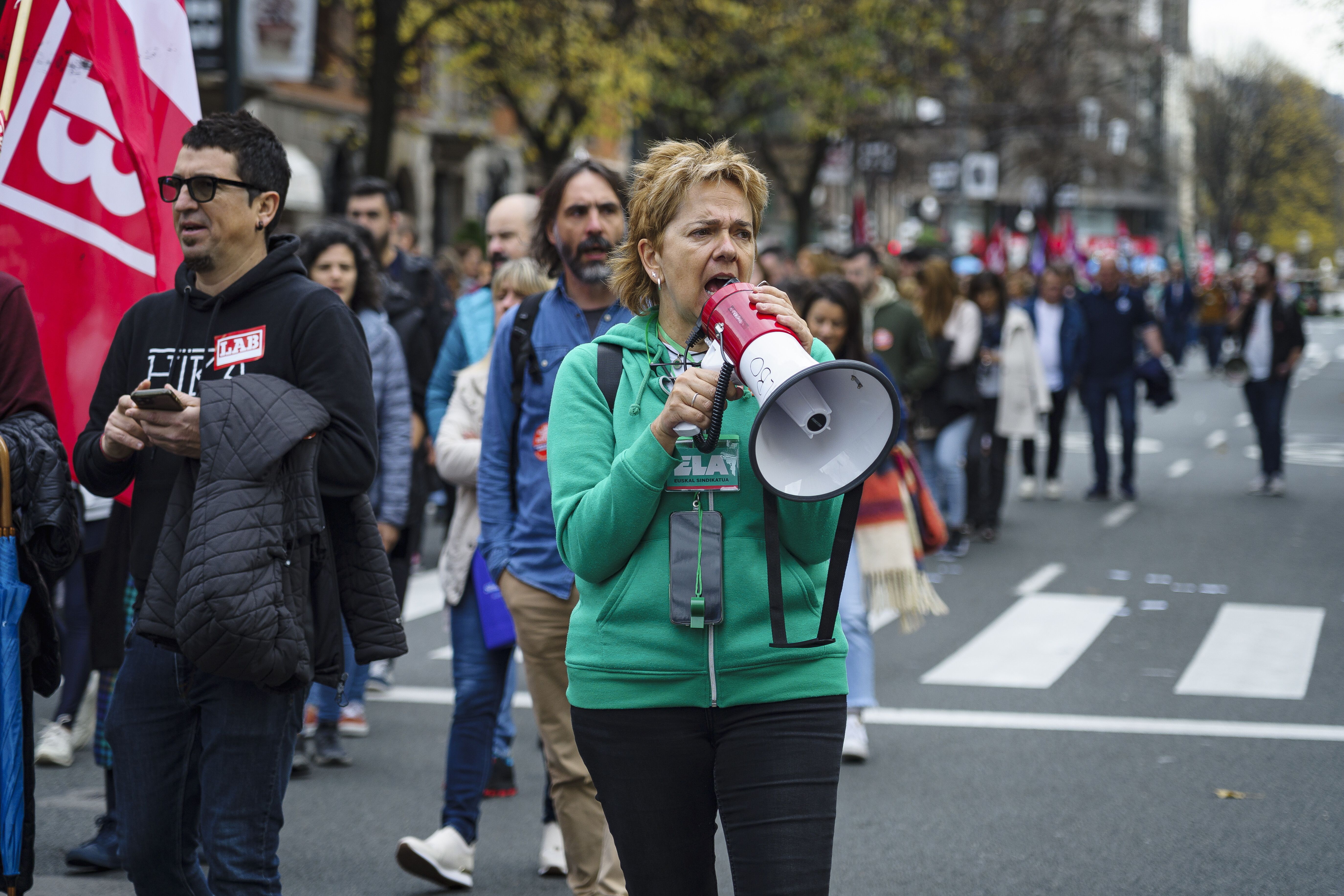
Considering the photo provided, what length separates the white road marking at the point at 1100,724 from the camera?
682cm

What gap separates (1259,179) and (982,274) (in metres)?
65.1

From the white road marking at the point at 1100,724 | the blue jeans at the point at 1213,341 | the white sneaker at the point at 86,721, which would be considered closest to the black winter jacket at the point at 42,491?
the white sneaker at the point at 86,721

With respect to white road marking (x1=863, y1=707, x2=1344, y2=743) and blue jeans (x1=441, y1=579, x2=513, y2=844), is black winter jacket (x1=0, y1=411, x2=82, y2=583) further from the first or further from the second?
white road marking (x1=863, y1=707, x2=1344, y2=743)

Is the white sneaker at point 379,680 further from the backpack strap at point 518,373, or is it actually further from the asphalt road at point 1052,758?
the backpack strap at point 518,373

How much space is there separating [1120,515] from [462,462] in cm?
964

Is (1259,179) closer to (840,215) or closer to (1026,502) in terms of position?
(840,215)

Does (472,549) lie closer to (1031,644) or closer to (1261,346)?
(1031,644)

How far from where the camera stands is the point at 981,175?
3419 cm

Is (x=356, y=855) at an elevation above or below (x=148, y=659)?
below

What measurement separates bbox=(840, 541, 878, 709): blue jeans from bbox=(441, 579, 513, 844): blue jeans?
5.78 feet

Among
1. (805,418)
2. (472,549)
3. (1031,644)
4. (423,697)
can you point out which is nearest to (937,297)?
(1031,644)

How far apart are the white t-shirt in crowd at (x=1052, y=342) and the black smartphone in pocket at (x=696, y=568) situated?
1215 cm

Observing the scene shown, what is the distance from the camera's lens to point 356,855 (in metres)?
5.27

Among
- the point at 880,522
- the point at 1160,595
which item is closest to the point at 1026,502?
the point at 1160,595
